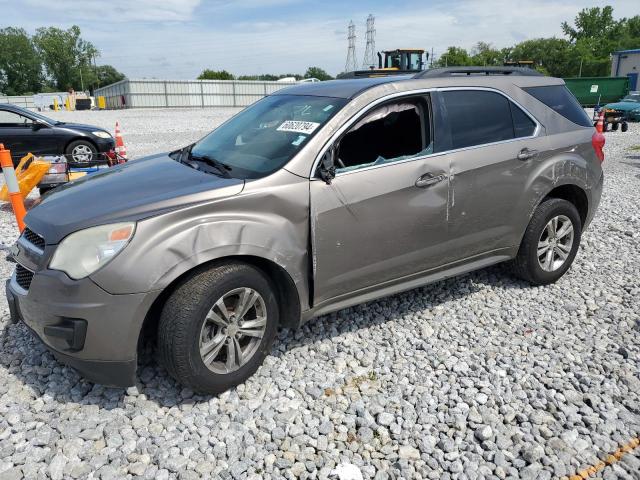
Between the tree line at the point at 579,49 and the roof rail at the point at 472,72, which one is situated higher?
the tree line at the point at 579,49

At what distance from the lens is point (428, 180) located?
361 centimetres

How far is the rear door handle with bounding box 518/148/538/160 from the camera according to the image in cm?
410

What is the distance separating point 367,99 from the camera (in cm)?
350

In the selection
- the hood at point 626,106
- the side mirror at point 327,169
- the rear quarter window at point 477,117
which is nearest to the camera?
the side mirror at point 327,169

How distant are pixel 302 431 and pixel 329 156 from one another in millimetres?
1664

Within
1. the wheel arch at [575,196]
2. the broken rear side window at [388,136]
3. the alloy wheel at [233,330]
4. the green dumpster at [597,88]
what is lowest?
the alloy wheel at [233,330]

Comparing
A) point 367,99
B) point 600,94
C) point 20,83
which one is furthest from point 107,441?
point 20,83

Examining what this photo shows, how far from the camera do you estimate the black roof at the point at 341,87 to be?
360 cm

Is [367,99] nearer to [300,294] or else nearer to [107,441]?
[300,294]

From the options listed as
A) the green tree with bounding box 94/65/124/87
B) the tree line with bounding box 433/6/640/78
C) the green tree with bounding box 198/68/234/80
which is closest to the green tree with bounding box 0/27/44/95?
the green tree with bounding box 94/65/124/87

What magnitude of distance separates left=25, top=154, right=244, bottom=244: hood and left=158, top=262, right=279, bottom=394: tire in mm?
441

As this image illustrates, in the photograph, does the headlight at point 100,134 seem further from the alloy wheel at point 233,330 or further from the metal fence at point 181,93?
the metal fence at point 181,93

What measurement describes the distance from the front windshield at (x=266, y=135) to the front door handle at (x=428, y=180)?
29.5 inches

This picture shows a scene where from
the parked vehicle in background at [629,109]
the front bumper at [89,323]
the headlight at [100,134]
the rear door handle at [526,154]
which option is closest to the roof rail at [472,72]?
the rear door handle at [526,154]
